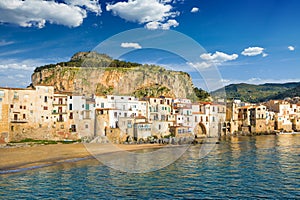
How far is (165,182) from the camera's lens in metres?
19.3

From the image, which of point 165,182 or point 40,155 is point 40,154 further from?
point 165,182

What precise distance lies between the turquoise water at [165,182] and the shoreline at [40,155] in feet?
6.13

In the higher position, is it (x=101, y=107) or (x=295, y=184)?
(x=101, y=107)

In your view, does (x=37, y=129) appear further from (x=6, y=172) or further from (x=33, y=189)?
(x=33, y=189)

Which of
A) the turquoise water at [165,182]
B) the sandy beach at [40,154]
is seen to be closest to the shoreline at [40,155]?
the sandy beach at [40,154]

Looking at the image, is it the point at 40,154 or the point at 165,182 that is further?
the point at 40,154

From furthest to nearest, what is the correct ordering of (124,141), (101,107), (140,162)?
(101,107) → (124,141) → (140,162)

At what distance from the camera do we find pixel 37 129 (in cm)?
4103

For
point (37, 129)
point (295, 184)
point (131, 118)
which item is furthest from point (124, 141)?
point (295, 184)

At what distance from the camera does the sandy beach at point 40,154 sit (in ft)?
85.6

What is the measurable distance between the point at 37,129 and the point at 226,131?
38817mm

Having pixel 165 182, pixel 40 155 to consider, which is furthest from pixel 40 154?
pixel 165 182

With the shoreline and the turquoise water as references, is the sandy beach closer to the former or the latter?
the shoreline

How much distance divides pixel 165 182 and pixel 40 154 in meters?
17.6
